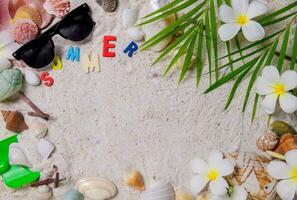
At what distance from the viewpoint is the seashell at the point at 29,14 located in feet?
2.74

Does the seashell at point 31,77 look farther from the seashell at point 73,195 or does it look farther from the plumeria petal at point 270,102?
the plumeria petal at point 270,102

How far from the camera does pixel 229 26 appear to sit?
2.46 ft

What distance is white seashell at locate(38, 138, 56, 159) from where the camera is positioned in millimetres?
859

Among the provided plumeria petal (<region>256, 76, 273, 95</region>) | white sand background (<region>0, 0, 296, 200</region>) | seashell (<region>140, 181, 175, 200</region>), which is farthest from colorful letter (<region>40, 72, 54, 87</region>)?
plumeria petal (<region>256, 76, 273, 95</region>)

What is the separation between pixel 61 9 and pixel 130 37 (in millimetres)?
122

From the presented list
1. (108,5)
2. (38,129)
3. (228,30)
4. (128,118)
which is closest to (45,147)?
(38,129)

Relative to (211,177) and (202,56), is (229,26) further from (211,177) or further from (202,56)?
(211,177)

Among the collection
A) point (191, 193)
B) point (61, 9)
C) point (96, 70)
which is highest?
point (61, 9)

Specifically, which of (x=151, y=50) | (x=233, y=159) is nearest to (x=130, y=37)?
(x=151, y=50)

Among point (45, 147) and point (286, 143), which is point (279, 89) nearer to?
point (286, 143)

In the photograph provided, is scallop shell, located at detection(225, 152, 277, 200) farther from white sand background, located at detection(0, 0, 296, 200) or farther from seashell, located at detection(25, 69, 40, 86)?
seashell, located at detection(25, 69, 40, 86)

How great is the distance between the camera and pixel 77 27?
32.3 inches

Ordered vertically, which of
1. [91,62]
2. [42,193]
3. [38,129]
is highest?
[91,62]

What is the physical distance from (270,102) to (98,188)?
308 millimetres
